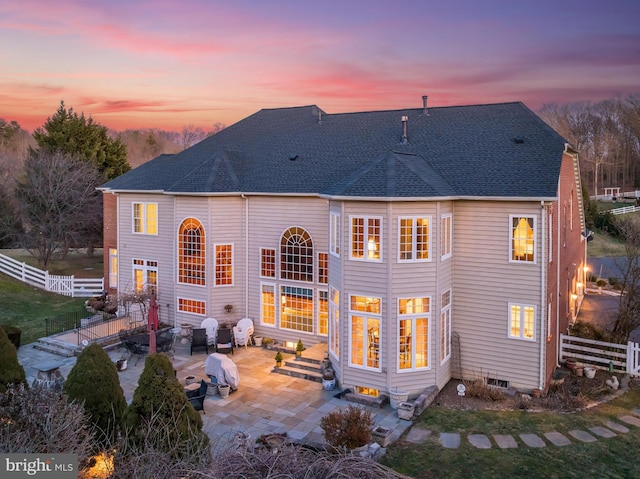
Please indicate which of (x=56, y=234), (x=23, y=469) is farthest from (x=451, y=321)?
(x=56, y=234)

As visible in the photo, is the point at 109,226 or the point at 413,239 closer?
the point at 413,239

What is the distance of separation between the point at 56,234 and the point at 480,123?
27.8 m

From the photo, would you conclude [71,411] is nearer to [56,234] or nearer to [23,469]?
[23,469]

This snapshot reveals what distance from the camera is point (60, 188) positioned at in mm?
33625

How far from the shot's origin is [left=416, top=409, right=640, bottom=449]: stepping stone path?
1217 cm

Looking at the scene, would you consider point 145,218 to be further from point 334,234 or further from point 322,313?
point 334,234

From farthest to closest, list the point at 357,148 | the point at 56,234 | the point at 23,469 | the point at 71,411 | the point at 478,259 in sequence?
the point at 56,234, the point at 357,148, the point at 478,259, the point at 71,411, the point at 23,469

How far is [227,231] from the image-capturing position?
2036 cm

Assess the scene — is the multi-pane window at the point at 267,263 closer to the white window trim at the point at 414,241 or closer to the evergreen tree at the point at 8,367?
the white window trim at the point at 414,241

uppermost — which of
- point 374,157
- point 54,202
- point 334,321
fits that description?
point 374,157

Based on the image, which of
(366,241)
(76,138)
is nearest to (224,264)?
(366,241)

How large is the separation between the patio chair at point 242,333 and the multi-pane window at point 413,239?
7.59 meters

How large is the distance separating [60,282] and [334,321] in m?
19.3

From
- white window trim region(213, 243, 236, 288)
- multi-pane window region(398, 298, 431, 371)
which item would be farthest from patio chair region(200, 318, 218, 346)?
multi-pane window region(398, 298, 431, 371)
